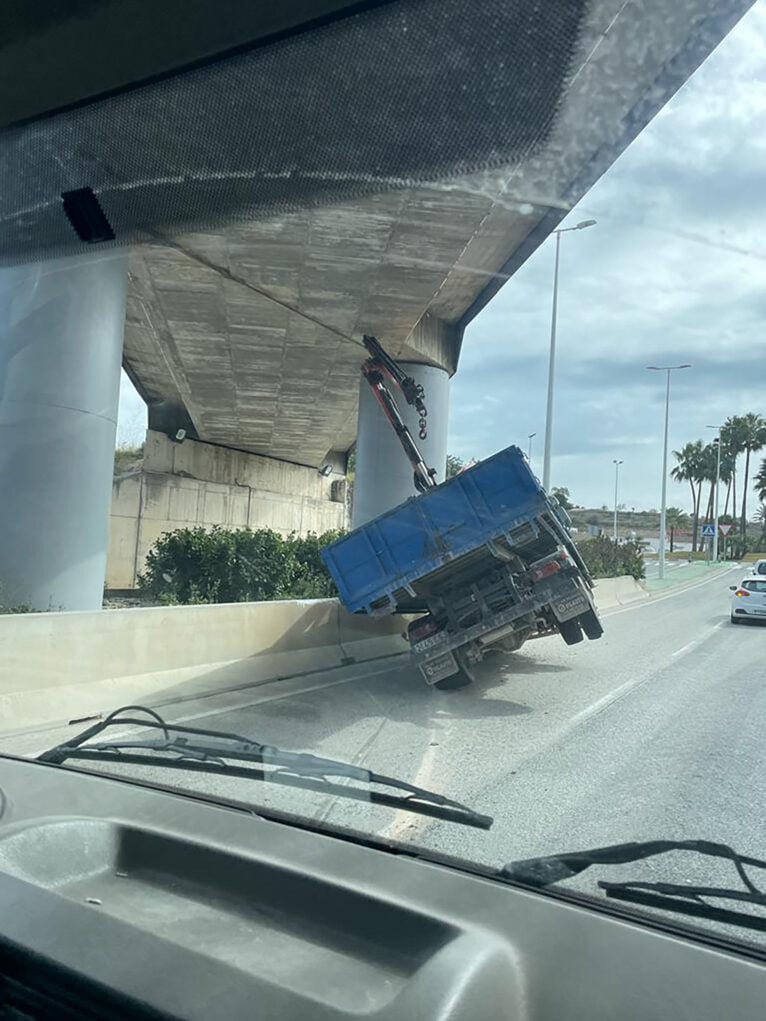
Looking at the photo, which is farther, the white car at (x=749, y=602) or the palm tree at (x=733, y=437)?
the white car at (x=749, y=602)

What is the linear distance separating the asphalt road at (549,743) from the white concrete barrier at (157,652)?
64 centimetres

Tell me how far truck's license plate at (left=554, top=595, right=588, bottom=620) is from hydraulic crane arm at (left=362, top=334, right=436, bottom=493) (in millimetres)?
4192

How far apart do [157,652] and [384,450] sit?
40.4ft

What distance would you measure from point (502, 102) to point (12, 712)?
6.27 m

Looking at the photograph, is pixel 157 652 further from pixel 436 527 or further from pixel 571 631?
pixel 571 631

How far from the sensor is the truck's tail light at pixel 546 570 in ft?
34.8

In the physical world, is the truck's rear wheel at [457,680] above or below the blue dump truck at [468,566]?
below

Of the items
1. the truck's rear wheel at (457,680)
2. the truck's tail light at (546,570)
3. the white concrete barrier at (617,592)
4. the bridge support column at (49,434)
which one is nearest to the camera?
the truck's rear wheel at (457,680)

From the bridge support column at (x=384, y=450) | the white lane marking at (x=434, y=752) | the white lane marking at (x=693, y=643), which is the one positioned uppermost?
the bridge support column at (x=384, y=450)

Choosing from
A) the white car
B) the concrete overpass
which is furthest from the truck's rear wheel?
the white car

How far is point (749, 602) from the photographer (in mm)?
20969

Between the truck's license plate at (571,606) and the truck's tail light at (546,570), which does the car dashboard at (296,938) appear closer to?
the truck's tail light at (546,570)

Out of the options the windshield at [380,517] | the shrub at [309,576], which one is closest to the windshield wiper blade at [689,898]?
the windshield at [380,517]

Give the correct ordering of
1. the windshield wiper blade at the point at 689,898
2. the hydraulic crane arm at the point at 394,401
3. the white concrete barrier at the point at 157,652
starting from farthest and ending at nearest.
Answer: the hydraulic crane arm at the point at 394,401, the white concrete barrier at the point at 157,652, the windshield wiper blade at the point at 689,898
